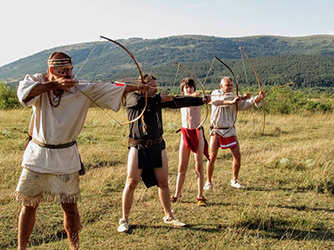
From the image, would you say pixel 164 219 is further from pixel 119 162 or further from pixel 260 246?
pixel 119 162

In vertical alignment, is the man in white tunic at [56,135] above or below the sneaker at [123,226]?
above

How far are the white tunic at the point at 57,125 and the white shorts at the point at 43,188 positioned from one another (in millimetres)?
75

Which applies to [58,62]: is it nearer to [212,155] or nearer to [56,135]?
[56,135]

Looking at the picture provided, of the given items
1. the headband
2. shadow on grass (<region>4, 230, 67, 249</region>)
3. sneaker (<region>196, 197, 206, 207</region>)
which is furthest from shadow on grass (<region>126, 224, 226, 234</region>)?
the headband

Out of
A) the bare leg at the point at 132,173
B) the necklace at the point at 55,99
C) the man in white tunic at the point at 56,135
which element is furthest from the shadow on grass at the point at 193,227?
the necklace at the point at 55,99

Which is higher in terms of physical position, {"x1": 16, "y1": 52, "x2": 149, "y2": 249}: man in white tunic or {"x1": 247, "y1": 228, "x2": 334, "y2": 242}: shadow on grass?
{"x1": 16, "y1": 52, "x2": 149, "y2": 249}: man in white tunic

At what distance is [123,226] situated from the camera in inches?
196

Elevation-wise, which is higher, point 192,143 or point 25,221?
point 192,143

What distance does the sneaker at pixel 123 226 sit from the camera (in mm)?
4949

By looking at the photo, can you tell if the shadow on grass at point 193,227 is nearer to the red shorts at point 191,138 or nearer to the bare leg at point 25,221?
the red shorts at point 191,138

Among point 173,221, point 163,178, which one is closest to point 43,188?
point 163,178

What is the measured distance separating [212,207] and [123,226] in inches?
62.1

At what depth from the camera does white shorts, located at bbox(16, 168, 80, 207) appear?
380cm

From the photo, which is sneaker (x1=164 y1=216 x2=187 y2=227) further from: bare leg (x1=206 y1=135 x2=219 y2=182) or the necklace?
the necklace
